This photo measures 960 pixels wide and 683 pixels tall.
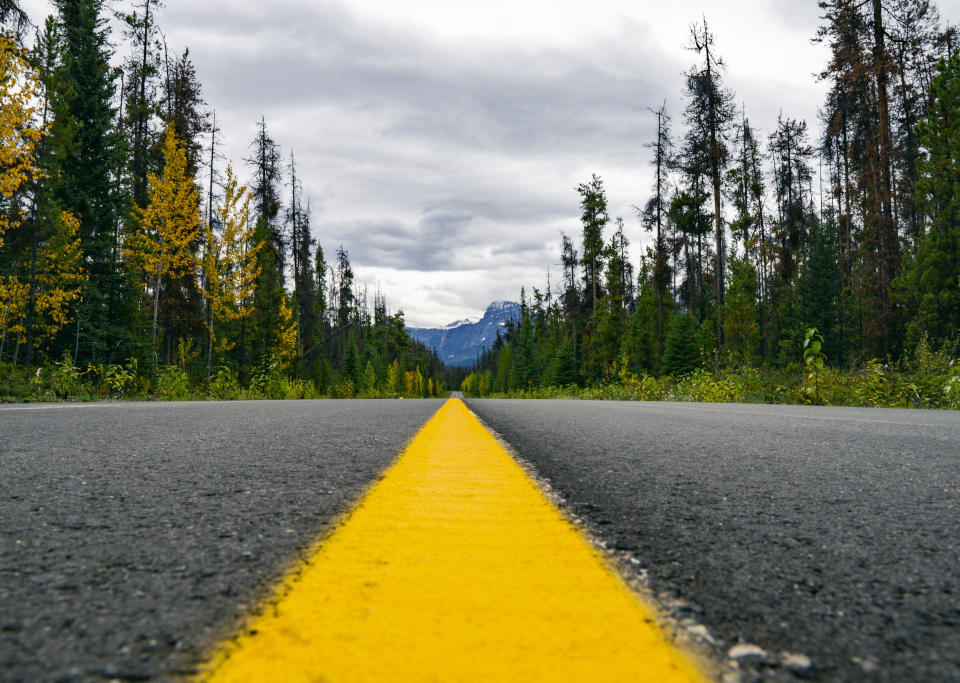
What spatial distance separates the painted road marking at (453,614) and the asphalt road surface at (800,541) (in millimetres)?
145

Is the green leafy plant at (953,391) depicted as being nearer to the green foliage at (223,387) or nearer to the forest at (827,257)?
the forest at (827,257)

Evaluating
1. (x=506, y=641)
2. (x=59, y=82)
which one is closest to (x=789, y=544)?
(x=506, y=641)

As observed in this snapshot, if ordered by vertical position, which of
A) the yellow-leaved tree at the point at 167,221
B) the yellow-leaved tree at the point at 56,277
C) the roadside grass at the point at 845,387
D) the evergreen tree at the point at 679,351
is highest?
the yellow-leaved tree at the point at 167,221

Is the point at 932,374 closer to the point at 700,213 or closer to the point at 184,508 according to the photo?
the point at 184,508

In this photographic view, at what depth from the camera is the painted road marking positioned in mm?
636

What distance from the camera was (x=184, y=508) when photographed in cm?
148

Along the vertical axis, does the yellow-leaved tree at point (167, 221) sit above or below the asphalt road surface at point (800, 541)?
above

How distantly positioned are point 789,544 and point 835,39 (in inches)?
984

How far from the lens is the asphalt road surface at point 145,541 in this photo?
0.68m

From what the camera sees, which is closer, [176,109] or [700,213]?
[176,109]

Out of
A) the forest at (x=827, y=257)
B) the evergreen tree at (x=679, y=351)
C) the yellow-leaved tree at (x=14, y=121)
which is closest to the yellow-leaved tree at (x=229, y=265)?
the yellow-leaved tree at (x=14, y=121)

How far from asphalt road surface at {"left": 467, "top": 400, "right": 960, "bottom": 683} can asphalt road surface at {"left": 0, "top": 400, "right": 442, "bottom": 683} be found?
0.75 meters

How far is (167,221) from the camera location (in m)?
15.6

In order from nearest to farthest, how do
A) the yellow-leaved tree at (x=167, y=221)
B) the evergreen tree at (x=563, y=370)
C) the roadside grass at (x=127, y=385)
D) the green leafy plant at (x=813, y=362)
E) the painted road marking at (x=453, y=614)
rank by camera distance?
the painted road marking at (x=453, y=614) → the roadside grass at (x=127, y=385) → the green leafy plant at (x=813, y=362) → the yellow-leaved tree at (x=167, y=221) → the evergreen tree at (x=563, y=370)
